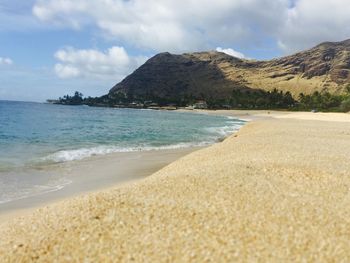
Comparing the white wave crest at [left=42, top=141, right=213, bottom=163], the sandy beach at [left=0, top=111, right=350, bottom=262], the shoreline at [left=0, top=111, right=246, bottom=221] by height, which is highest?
the sandy beach at [left=0, top=111, right=350, bottom=262]

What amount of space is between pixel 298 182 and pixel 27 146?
76.1 feet

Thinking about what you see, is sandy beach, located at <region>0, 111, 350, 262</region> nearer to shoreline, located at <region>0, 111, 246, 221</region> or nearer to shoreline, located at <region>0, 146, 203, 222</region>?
shoreline, located at <region>0, 146, 203, 222</region>

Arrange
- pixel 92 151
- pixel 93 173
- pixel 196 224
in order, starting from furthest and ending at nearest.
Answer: pixel 92 151
pixel 93 173
pixel 196 224

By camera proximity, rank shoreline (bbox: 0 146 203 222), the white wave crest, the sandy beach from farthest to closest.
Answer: the white wave crest → shoreline (bbox: 0 146 203 222) → the sandy beach

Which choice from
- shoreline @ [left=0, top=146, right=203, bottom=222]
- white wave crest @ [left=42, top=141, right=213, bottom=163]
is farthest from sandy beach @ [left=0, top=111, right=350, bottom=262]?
white wave crest @ [left=42, top=141, right=213, bottom=163]

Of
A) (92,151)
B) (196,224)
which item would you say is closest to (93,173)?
(92,151)

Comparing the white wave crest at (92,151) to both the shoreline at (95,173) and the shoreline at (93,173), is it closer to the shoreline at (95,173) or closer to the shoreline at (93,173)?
the shoreline at (93,173)

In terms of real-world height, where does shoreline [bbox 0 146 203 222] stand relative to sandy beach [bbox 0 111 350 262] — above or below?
below

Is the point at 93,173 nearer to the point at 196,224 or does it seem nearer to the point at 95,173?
the point at 95,173

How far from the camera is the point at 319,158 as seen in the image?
14.9 meters

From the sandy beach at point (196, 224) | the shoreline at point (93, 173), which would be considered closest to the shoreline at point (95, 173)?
the shoreline at point (93, 173)

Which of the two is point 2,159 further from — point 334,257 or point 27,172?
point 334,257

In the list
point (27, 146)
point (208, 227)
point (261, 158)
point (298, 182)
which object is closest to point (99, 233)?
point (208, 227)

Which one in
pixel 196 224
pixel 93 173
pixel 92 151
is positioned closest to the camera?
pixel 196 224
